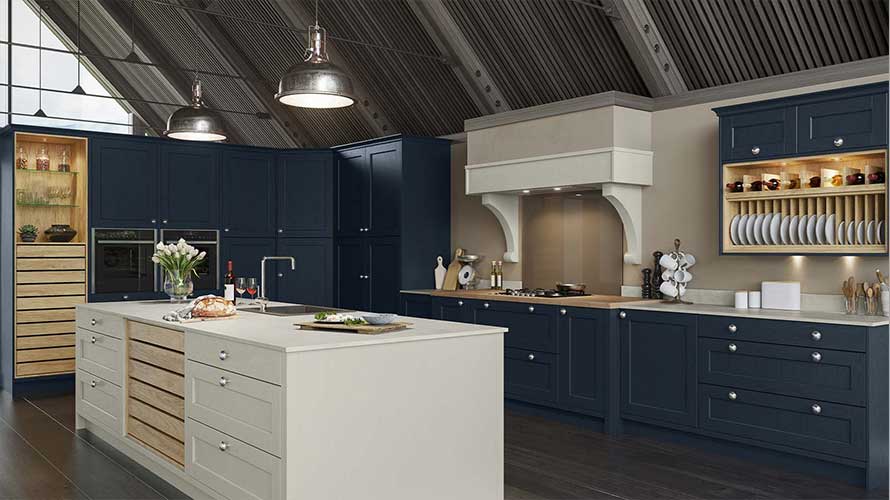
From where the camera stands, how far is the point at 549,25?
6355 mm

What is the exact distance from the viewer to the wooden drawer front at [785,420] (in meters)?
Result: 4.33

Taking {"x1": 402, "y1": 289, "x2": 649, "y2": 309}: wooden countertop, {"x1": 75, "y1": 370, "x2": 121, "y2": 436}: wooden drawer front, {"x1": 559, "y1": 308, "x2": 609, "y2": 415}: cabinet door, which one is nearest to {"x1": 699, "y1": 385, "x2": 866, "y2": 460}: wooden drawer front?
{"x1": 559, "y1": 308, "x2": 609, "y2": 415}: cabinet door

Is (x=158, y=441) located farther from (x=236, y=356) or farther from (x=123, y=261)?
(x=123, y=261)

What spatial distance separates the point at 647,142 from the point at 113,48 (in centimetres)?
850

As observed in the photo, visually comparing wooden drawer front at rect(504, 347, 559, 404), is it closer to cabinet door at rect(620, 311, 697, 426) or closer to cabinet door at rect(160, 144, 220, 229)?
cabinet door at rect(620, 311, 697, 426)

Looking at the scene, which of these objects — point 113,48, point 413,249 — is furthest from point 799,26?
point 113,48

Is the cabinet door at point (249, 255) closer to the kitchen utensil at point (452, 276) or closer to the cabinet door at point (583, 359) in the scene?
the kitchen utensil at point (452, 276)

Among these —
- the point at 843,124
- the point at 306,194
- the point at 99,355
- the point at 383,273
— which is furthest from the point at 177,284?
the point at 843,124

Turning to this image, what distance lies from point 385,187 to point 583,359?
2.86 m

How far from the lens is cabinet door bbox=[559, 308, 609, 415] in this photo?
18.4ft

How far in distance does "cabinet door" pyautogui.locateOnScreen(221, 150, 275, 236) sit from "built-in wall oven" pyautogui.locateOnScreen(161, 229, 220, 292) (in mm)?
189

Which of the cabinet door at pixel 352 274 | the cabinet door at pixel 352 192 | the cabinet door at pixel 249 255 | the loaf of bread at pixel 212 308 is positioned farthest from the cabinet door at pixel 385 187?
the loaf of bread at pixel 212 308

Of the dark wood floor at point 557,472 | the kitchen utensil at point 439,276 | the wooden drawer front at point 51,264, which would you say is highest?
the wooden drawer front at point 51,264

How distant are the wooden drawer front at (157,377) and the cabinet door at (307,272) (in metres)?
3.62
